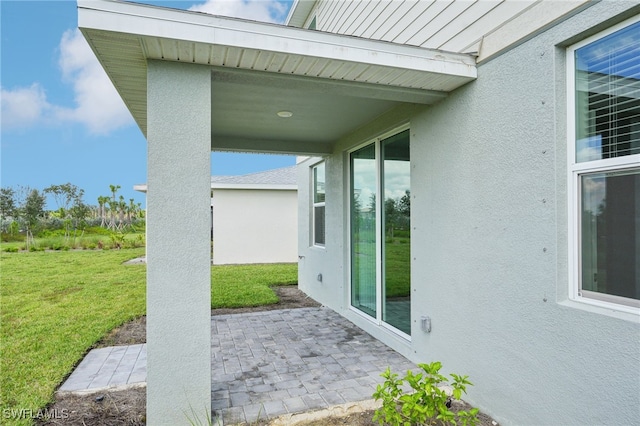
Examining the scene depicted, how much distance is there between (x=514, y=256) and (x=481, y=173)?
78 centimetres

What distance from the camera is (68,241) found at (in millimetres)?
20281

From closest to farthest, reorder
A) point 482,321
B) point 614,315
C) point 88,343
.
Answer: point 614,315
point 482,321
point 88,343

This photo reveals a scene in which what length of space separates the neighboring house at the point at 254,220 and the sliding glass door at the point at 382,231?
8.98 metres

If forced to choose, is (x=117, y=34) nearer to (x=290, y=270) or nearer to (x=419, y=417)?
(x=419, y=417)

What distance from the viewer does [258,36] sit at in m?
2.80

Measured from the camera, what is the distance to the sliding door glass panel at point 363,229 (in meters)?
5.57

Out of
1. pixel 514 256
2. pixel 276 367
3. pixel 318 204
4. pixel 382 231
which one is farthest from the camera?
pixel 318 204

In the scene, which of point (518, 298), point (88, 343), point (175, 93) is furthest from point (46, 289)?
point (518, 298)

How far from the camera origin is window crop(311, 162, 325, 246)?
8016 millimetres

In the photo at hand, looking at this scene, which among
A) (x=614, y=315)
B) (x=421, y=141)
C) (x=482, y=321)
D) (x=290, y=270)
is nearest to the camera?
(x=614, y=315)

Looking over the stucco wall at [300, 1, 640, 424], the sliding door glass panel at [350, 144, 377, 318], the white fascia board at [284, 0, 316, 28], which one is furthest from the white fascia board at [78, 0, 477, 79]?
the white fascia board at [284, 0, 316, 28]

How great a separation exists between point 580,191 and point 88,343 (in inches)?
232

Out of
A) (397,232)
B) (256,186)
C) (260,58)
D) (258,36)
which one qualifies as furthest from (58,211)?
(258,36)

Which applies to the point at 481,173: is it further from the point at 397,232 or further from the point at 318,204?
the point at 318,204
